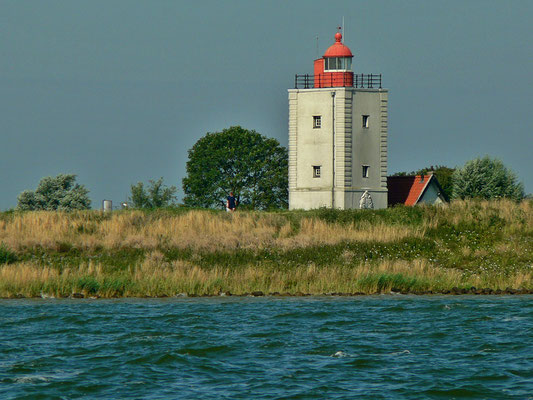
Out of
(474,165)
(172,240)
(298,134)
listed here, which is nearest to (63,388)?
(172,240)

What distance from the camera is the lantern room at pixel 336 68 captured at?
200ft

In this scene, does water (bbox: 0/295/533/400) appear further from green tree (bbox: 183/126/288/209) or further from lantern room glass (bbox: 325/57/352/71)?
green tree (bbox: 183/126/288/209)

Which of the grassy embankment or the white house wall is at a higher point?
Answer: the white house wall

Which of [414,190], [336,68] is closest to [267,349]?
[336,68]

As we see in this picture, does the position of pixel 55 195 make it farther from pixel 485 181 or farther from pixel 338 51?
pixel 485 181

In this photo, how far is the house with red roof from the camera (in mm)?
65688

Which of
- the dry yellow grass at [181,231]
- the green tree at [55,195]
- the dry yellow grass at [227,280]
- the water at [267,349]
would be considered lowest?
the water at [267,349]

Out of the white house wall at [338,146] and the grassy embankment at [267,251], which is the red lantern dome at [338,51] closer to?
the white house wall at [338,146]

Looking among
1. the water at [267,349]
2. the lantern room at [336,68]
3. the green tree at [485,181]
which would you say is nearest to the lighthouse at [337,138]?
the lantern room at [336,68]

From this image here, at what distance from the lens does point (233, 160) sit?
84.9 meters

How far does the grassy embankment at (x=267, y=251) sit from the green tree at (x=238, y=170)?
115 ft

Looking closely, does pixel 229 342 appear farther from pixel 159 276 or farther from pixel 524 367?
pixel 159 276

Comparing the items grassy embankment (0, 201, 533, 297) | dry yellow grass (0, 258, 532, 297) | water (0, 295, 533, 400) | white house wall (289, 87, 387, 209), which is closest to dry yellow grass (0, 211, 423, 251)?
grassy embankment (0, 201, 533, 297)

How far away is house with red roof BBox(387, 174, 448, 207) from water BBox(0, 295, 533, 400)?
115 feet
